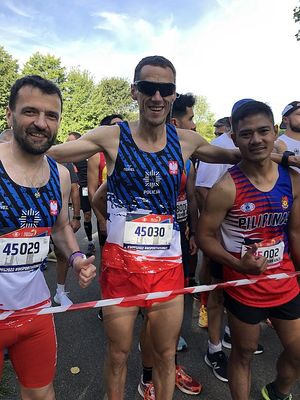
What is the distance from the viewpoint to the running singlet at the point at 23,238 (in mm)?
1636

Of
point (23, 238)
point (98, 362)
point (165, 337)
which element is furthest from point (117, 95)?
point (23, 238)

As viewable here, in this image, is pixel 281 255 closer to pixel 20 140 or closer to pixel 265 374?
pixel 265 374

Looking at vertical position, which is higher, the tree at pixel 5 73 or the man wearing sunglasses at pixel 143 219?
the tree at pixel 5 73

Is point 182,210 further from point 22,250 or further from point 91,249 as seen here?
point 91,249

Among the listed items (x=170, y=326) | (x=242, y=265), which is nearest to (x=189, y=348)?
(x=170, y=326)

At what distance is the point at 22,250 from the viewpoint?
1.67m

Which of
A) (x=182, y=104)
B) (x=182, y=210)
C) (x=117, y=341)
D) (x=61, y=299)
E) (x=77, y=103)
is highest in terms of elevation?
(x=77, y=103)

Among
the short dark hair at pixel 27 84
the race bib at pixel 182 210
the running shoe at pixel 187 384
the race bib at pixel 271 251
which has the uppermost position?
the short dark hair at pixel 27 84

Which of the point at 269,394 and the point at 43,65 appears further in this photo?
the point at 43,65

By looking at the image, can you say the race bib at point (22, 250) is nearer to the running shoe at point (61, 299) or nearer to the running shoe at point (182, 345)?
the running shoe at point (182, 345)

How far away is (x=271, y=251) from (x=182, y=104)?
6.35 feet

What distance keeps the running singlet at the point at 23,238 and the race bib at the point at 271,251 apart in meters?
1.24

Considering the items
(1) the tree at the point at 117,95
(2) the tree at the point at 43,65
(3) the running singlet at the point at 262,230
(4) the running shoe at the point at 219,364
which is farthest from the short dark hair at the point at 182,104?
(1) the tree at the point at 117,95

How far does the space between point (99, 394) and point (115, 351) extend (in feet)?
2.65
